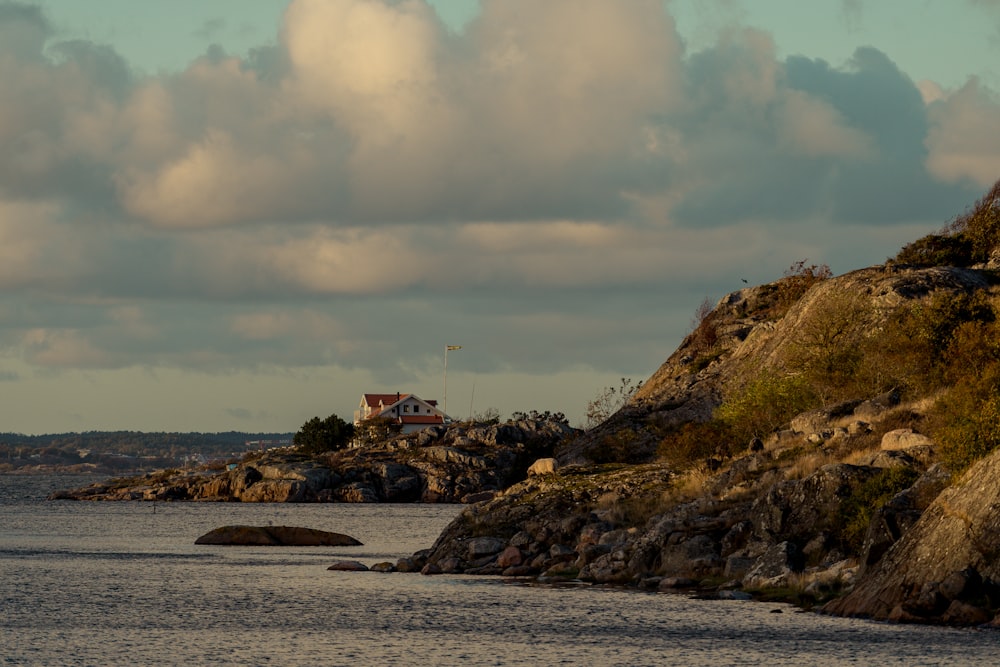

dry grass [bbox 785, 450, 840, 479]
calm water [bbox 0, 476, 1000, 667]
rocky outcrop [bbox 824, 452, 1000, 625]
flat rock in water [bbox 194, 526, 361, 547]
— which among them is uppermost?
dry grass [bbox 785, 450, 840, 479]

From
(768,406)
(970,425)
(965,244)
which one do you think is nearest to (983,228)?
(965,244)

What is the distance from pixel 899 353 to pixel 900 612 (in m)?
42.4

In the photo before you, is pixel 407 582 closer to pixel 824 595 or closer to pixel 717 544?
pixel 717 544

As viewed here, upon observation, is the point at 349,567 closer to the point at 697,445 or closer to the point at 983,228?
the point at 697,445

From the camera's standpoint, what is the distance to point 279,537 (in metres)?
90.8

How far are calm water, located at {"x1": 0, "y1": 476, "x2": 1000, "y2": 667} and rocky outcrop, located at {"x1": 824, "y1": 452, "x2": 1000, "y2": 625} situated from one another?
4.23 feet

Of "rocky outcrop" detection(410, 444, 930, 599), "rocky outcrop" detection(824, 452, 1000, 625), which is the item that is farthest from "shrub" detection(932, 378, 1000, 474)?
"rocky outcrop" detection(824, 452, 1000, 625)

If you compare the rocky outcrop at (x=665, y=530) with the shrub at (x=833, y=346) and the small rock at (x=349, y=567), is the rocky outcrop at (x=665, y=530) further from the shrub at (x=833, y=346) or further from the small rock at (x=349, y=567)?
the shrub at (x=833, y=346)

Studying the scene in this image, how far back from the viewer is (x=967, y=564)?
39094 millimetres

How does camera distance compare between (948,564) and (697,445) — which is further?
(697,445)

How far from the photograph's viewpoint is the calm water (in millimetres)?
34562

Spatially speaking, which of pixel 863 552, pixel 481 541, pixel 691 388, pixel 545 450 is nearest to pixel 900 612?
pixel 863 552

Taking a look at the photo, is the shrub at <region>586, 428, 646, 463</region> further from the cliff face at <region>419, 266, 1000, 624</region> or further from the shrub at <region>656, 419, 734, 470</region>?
the cliff face at <region>419, 266, 1000, 624</region>

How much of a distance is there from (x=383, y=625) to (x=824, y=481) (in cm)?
1953
